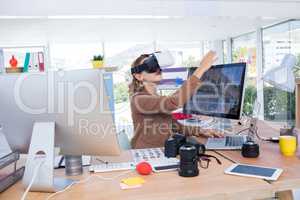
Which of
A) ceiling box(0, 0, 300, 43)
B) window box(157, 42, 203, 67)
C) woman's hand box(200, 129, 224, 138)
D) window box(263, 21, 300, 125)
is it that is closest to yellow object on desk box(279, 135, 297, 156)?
woman's hand box(200, 129, 224, 138)

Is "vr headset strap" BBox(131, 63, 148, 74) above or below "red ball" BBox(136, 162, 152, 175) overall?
above

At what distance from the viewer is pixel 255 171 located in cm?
118

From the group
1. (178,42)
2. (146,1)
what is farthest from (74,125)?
(178,42)

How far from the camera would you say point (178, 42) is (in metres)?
8.38

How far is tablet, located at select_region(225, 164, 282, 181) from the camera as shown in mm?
1124

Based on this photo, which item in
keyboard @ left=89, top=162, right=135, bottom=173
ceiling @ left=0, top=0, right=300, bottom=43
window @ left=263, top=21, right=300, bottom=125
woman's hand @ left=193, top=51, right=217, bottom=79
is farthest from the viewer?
window @ left=263, top=21, right=300, bottom=125

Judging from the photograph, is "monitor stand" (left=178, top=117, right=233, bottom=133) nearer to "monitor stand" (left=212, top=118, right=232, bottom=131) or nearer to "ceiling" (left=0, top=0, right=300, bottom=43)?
"monitor stand" (left=212, top=118, right=232, bottom=131)

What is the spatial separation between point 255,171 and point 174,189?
372mm

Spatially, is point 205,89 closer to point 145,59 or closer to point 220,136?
point 220,136

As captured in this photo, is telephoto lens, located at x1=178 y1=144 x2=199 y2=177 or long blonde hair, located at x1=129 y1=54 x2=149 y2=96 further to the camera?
long blonde hair, located at x1=129 y1=54 x2=149 y2=96

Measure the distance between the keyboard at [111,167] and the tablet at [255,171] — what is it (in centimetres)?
44

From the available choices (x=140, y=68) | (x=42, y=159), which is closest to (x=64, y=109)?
(x=42, y=159)

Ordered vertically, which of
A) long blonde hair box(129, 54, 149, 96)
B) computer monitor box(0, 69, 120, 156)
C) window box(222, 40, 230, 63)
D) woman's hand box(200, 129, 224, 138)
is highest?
window box(222, 40, 230, 63)

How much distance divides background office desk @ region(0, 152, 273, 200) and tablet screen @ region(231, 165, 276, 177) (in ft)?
0.19
